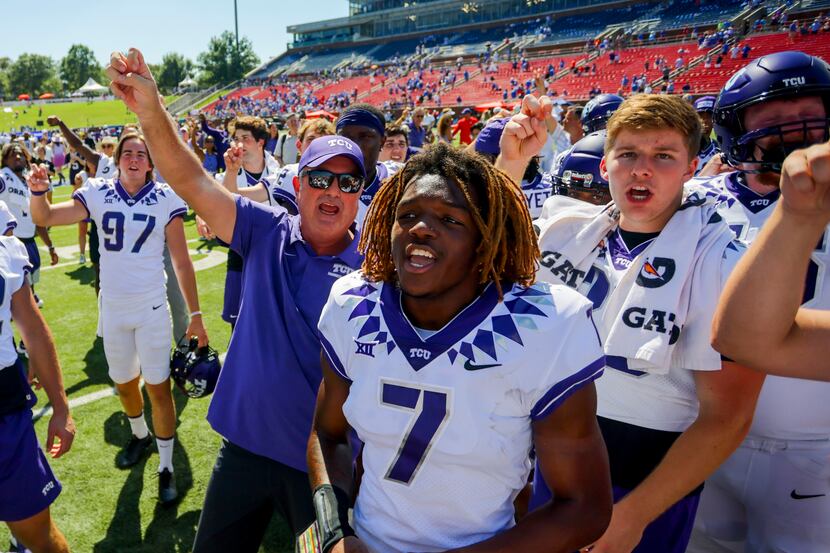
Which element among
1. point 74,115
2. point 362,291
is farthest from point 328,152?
point 74,115

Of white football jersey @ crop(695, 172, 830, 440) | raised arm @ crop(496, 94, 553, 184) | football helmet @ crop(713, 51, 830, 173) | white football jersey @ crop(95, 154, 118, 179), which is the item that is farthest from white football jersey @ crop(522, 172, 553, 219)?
white football jersey @ crop(95, 154, 118, 179)

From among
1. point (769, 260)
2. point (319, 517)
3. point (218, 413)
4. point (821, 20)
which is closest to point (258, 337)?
point (218, 413)

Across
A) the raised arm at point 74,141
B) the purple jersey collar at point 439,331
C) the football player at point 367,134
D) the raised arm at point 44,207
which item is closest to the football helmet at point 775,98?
the purple jersey collar at point 439,331

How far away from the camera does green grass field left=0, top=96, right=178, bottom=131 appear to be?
5219 cm

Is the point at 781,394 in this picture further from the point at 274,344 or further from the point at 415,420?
the point at 274,344

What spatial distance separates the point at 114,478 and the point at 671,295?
3991 millimetres

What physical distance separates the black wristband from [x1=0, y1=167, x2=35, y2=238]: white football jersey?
748 cm

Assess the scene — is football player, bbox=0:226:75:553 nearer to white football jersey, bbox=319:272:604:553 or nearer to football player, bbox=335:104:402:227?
white football jersey, bbox=319:272:604:553

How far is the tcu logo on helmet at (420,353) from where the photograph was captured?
149 cm

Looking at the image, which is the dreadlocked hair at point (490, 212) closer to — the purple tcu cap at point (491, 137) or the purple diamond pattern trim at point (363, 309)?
the purple diamond pattern trim at point (363, 309)

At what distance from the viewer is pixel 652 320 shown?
180cm

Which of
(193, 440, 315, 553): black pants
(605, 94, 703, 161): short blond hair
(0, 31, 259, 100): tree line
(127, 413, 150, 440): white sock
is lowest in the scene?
(127, 413, 150, 440): white sock

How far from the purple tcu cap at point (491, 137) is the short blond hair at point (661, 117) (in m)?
1.79

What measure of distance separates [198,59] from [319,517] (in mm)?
93073
